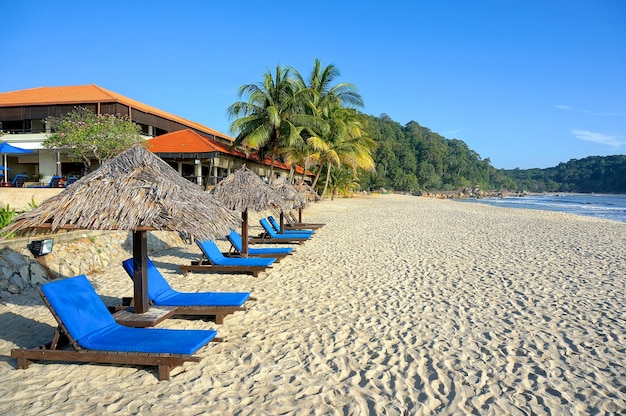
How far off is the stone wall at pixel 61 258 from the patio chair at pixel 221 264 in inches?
66.3

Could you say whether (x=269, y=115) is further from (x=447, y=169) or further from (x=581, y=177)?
(x=581, y=177)

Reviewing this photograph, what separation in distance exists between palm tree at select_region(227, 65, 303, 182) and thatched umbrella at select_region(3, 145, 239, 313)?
46.9 ft

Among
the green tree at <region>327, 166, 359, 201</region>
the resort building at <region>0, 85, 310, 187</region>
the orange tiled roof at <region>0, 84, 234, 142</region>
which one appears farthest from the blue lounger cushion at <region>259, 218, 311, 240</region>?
the green tree at <region>327, 166, 359, 201</region>

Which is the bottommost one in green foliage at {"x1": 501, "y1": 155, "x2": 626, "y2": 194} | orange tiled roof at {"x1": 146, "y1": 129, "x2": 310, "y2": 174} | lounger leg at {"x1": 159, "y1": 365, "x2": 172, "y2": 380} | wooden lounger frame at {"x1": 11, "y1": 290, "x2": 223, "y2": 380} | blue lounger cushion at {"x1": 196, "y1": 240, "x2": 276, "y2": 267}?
lounger leg at {"x1": 159, "y1": 365, "x2": 172, "y2": 380}

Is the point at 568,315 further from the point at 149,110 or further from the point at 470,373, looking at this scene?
the point at 149,110

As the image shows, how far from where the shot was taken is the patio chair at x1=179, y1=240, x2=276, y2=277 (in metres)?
7.14

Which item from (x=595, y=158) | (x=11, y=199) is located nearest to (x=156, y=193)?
(x=11, y=199)

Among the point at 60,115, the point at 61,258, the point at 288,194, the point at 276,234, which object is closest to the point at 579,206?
the point at 288,194

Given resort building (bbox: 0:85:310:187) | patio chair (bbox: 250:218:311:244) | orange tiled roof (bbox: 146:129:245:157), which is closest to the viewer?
patio chair (bbox: 250:218:311:244)

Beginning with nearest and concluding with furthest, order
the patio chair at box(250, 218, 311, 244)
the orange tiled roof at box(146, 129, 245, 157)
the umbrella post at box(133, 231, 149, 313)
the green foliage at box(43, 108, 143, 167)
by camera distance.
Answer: the umbrella post at box(133, 231, 149, 313)
the patio chair at box(250, 218, 311, 244)
the green foliage at box(43, 108, 143, 167)
the orange tiled roof at box(146, 129, 245, 157)

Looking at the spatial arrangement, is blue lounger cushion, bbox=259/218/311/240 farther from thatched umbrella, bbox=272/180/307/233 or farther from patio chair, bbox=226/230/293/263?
patio chair, bbox=226/230/293/263

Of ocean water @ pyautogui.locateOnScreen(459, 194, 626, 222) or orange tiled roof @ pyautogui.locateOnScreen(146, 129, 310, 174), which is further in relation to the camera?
ocean water @ pyautogui.locateOnScreen(459, 194, 626, 222)

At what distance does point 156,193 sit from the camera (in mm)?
4133

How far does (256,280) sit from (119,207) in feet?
10.5
